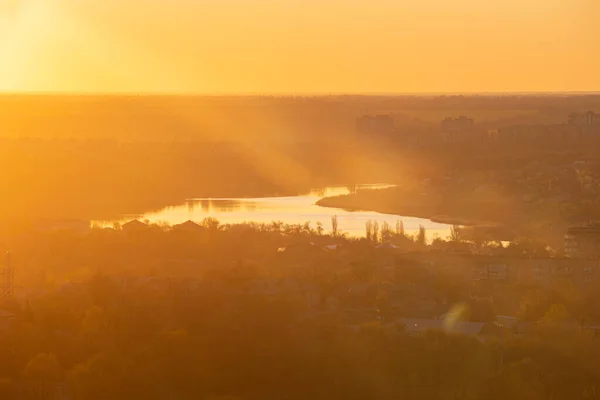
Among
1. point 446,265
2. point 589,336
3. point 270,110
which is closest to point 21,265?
point 446,265

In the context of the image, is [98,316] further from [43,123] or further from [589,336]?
[43,123]

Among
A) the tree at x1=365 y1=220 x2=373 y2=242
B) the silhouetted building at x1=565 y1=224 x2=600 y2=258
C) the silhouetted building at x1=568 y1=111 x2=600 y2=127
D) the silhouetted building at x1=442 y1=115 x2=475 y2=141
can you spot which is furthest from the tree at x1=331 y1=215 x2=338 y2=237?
the silhouetted building at x1=442 y1=115 x2=475 y2=141

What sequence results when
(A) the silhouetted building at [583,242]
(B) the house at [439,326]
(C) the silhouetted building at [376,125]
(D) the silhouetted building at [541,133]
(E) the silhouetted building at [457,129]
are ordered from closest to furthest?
1. (B) the house at [439,326]
2. (A) the silhouetted building at [583,242]
3. (D) the silhouetted building at [541,133]
4. (E) the silhouetted building at [457,129]
5. (C) the silhouetted building at [376,125]

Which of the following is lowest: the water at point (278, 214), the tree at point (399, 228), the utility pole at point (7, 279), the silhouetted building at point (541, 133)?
the utility pole at point (7, 279)

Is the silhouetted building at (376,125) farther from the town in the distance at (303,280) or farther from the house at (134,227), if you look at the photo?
the house at (134,227)

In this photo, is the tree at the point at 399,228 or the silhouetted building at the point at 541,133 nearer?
the tree at the point at 399,228

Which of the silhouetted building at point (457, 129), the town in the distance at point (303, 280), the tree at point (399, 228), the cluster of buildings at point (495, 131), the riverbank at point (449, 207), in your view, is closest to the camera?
the town in the distance at point (303, 280)

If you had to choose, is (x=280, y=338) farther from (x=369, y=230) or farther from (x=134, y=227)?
(x=369, y=230)

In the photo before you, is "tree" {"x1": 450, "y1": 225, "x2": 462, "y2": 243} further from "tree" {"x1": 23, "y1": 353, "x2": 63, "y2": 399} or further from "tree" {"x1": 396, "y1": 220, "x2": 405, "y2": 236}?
"tree" {"x1": 23, "y1": 353, "x2": 63, "y2": 399}

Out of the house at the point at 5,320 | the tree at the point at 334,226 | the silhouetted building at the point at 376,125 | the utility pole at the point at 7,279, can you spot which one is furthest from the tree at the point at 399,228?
the silhouetted building at the point at 376,125
